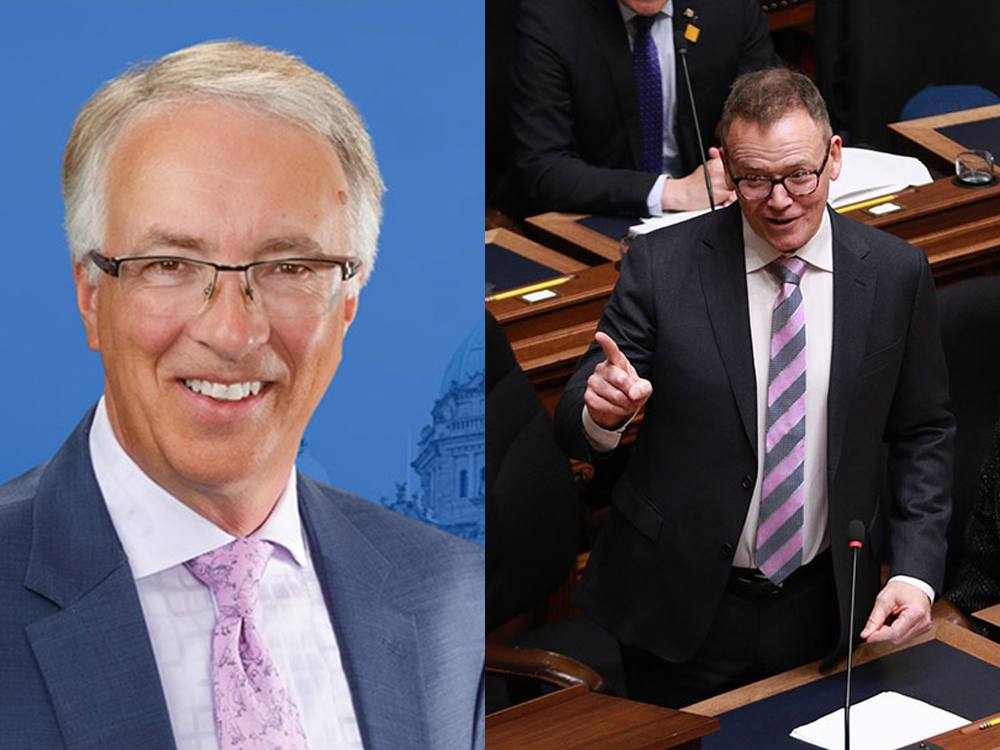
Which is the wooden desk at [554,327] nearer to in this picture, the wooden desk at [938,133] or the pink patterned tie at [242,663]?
the wooden desk at [938,133]

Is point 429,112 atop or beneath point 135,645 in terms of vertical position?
atop

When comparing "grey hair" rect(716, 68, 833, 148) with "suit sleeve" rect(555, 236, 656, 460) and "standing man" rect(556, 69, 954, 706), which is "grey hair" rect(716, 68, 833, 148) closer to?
"standing man" rect(556, 69, 954, 706)

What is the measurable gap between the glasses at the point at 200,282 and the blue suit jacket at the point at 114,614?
13cm

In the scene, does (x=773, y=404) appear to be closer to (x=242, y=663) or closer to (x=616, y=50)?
(x=242, y=663)

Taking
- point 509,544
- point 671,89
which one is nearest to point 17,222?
point 509,544

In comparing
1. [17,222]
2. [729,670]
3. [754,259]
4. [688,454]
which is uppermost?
[17,222]

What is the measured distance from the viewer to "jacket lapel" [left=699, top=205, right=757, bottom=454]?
302 cm

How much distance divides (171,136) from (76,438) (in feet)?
0.86

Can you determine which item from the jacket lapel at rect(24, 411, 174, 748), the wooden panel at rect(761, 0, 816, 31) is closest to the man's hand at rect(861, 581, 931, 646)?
the jacket lapel at rect(24, 411, 174, 748)

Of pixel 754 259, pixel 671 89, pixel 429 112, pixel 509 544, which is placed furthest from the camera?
pixel 671 89

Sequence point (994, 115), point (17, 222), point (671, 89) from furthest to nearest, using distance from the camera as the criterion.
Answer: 1. point (994, 115)
2. point (671, 89)
3. point (17, 222)

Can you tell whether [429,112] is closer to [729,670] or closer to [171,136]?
[171,136]

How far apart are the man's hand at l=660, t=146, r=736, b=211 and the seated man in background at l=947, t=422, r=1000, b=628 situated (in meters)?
1.20

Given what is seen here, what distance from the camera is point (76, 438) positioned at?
59.5 inches
